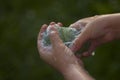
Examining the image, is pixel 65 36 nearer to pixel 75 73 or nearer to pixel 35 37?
pixel 75 73

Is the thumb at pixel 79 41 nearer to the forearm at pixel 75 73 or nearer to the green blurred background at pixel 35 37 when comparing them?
the forearm at pixel 75 73

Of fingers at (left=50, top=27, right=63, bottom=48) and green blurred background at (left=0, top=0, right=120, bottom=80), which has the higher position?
green blurred background at (left=0, top=0, right=120, bottom=80)

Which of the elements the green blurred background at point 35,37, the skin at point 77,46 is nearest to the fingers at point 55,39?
the skin at point 77,46

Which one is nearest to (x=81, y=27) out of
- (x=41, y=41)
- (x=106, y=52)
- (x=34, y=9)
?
(x=41, y=41)

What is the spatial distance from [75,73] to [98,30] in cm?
22

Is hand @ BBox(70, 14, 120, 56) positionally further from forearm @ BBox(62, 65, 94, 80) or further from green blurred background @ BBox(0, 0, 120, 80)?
green blurred background @ BBox(0, 0, 120, 80)

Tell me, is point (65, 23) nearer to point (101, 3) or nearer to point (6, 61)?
point (101, 3)

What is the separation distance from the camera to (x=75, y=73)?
2018mm

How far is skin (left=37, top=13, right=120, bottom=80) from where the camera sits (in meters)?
2.04

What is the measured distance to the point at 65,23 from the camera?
3.24 meters

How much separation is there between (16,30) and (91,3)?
45 centimetres

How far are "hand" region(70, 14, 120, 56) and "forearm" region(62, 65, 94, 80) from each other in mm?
76

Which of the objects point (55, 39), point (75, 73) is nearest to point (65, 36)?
point (55, 39)

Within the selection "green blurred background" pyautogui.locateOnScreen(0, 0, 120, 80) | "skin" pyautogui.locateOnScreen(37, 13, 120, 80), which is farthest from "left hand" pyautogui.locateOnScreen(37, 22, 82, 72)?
"green blurred background" pyautogui.locateOnScreen(0, 0, 120, 80)
